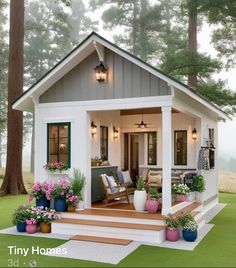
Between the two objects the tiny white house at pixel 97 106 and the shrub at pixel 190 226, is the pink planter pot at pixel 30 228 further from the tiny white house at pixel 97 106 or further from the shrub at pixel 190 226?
the shrub at pixel 190 226

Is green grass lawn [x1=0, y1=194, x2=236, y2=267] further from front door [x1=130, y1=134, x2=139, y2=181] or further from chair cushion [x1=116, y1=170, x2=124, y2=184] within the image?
front door [x1=130, y1=134, x2=139, y2=181]

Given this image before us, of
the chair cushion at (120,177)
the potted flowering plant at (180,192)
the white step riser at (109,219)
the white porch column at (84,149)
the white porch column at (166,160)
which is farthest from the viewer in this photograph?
the chair cushion at (120,177)

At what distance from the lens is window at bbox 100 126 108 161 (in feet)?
35.3

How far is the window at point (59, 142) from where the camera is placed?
907 cm

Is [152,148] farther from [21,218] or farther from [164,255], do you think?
[164,255]

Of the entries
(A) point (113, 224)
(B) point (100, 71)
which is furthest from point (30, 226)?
(B) point (100, 71)

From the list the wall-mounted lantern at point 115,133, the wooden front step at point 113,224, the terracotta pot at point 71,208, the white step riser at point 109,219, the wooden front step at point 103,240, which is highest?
the wall-mounted lantern at point 115,133

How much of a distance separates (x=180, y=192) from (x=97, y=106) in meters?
3.32

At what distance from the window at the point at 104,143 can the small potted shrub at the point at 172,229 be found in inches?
152

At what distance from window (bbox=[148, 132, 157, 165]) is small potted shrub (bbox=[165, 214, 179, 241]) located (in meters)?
5.28

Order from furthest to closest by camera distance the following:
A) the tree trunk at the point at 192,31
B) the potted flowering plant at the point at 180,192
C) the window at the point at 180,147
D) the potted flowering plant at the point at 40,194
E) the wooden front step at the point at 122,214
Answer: the tree trunk at the point at 192,31 < the window at the point at 180,147 < the potted flowering plant at the point at 180,192 < the potted flowering plant at the point at 40,194 < the wooden front step at the point at 122,214

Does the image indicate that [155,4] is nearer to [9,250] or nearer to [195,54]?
[195,54]

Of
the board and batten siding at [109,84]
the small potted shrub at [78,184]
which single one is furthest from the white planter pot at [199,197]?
the board and batten siding at [109,84]

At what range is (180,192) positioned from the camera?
9.64 metres
